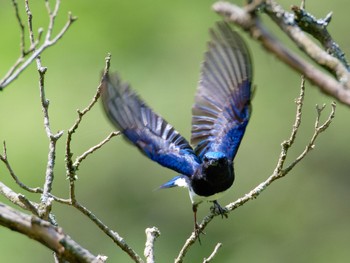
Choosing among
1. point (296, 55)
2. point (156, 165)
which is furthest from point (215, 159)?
point (156, 165)

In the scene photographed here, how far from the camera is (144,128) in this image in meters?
3.62

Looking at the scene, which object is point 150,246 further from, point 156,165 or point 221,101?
point 156,165

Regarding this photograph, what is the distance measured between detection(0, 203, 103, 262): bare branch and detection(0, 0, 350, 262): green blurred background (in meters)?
5.50

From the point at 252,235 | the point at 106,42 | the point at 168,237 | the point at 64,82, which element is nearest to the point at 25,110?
the point at 64,82

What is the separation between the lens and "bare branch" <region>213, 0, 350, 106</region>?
144cm

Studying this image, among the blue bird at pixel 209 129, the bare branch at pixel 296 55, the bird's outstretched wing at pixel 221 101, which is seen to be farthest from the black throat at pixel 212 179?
the bare branch at pixel 296 55

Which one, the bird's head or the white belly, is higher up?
the bird's head

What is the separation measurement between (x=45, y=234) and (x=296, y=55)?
0.68m

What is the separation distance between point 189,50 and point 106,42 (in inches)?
36.3

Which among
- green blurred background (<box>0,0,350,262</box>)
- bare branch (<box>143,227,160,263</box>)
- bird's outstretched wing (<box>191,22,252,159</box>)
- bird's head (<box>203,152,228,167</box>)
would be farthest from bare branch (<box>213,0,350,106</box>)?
green blurred background (<box>0,0,350,262</box>)

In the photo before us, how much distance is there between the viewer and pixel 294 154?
26.9ft

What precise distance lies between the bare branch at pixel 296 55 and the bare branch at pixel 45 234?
→ 23.2 inches

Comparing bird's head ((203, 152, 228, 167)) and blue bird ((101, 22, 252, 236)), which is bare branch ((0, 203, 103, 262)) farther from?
bird's head ((203, 152, 228, 167))

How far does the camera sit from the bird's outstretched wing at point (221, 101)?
148 inches
